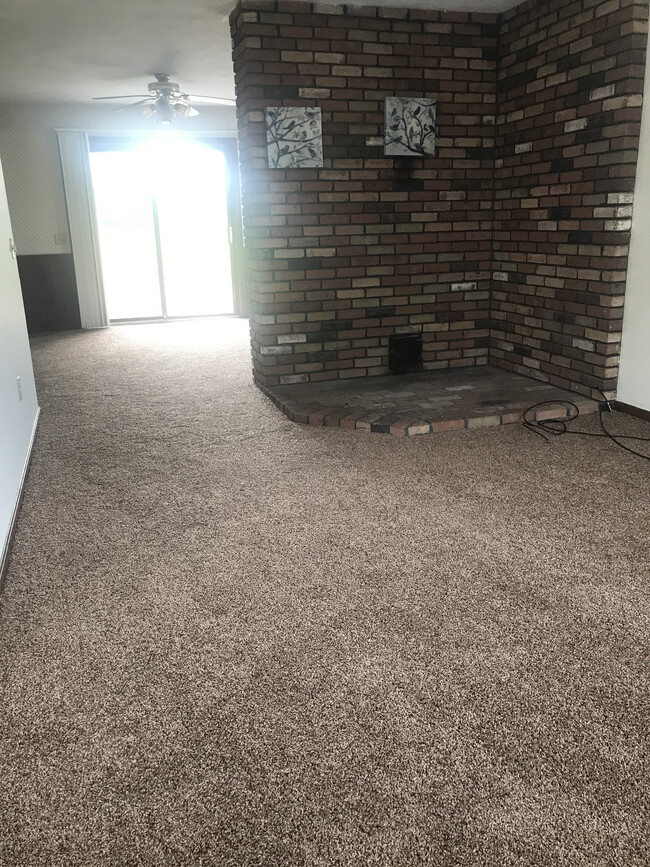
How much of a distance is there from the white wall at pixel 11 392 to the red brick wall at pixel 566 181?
2.99 meters

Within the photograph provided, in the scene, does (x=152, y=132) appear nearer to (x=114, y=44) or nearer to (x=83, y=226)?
(x=83, y=226)

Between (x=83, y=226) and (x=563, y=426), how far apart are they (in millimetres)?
5964

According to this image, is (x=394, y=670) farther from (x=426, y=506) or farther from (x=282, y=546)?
(x=426, y=506)

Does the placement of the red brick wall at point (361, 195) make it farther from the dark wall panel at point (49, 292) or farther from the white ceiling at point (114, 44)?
the dark wall panel at point (49, 292)

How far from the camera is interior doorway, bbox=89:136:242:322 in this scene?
7535 mm

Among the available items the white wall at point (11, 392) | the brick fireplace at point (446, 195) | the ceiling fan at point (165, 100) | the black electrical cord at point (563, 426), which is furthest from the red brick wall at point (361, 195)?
the ceiling fan at point (165, 100)

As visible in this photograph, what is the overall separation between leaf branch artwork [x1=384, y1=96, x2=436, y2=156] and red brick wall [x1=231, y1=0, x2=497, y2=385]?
56 mm

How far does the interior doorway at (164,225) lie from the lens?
297 inches

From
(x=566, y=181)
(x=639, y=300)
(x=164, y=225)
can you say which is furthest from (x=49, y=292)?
(x=639, y=300)

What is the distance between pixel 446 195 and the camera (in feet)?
14.2

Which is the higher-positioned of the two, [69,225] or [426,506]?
[69,225]

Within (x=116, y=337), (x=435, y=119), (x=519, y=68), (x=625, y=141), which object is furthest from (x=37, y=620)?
(x=116, y=337)

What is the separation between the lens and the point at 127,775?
132 centimetres

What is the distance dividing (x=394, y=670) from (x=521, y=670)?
1.00ft
